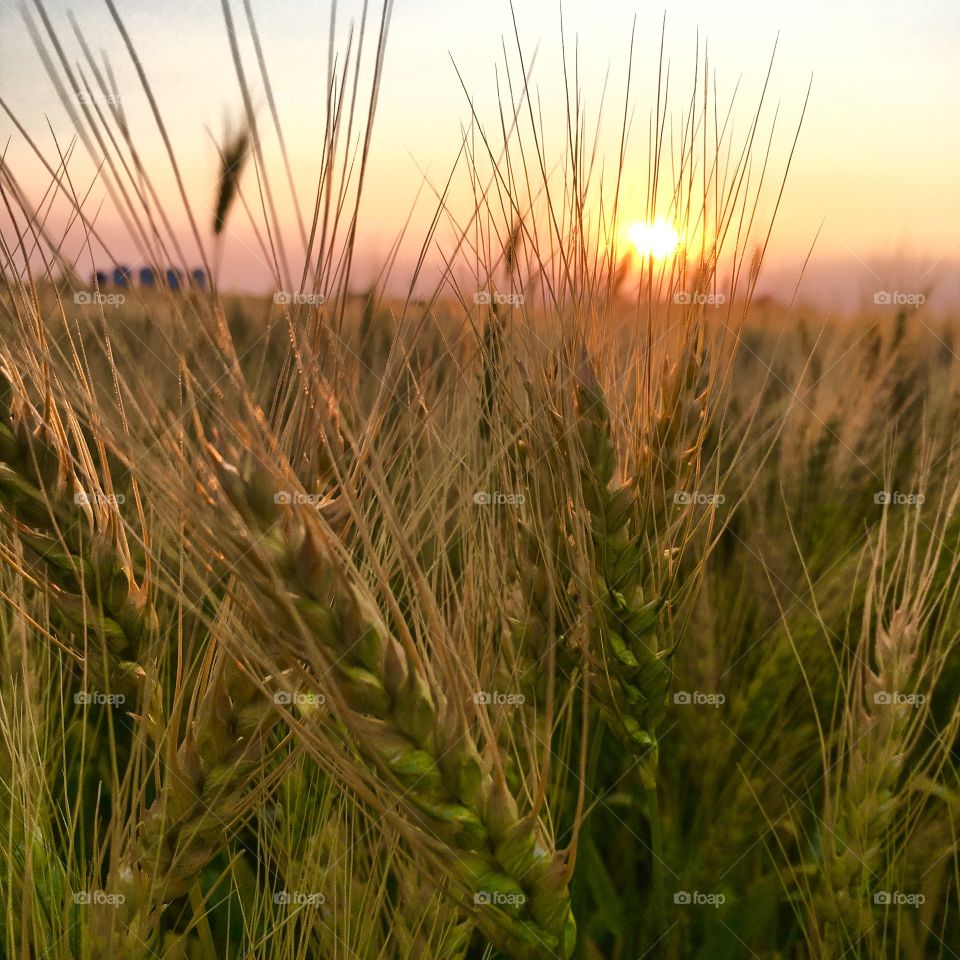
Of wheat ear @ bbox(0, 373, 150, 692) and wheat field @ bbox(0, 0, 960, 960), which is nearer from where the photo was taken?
wheat field @ bbox(0, 0, 960, 960)

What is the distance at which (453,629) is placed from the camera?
0.58 m

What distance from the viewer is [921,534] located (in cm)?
92

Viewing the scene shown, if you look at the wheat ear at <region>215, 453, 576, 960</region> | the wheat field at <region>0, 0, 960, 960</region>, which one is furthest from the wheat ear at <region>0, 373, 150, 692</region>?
the wheat ear at <region>215, 453, 576, 960</region>

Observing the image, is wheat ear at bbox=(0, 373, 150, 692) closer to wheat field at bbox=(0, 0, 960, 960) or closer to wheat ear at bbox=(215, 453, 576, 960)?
wheat field at bbox=(0, 0, 960, 960)

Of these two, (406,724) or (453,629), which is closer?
(406,724)

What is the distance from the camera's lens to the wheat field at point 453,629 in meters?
0.42

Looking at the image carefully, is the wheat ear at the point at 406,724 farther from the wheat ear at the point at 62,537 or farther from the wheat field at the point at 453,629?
the wheat ear at the point at 62,537

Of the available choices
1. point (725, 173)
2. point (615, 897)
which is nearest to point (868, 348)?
point (725, 173)

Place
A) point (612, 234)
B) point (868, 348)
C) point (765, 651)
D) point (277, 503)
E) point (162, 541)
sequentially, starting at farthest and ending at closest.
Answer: point (868, 348), point (765, 651), point (612, 234), point (162, 541), point (277, 503)

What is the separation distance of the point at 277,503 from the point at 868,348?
0.87 m

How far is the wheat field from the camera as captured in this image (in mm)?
422

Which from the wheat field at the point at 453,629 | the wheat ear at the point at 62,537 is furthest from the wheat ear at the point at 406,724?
the wheat ear at the point at 62,537

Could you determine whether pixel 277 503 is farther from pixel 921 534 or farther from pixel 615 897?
pixel 921 534

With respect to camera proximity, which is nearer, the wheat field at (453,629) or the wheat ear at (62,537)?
the wheat field at (453,629)
